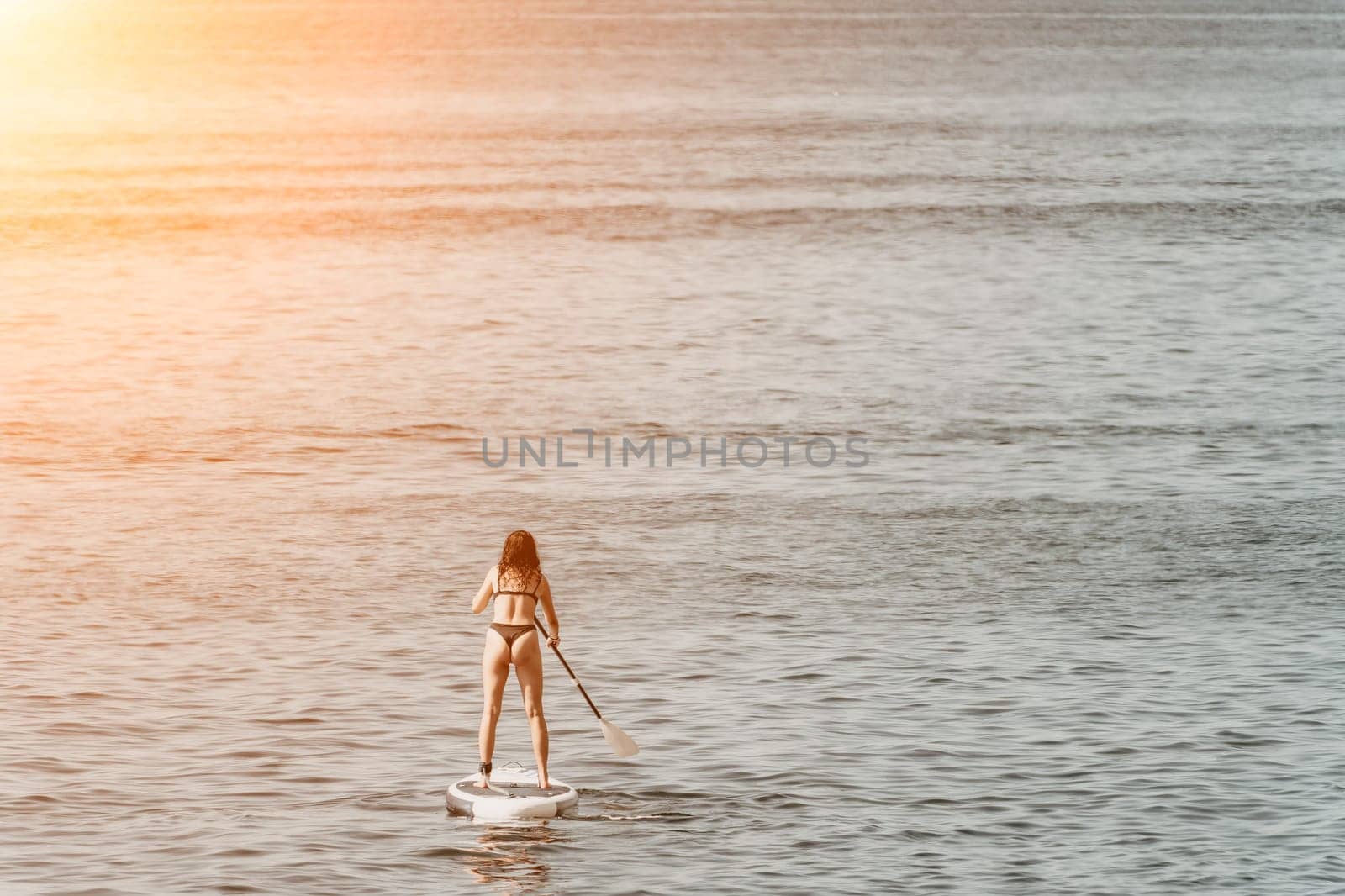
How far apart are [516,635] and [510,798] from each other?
1246mm

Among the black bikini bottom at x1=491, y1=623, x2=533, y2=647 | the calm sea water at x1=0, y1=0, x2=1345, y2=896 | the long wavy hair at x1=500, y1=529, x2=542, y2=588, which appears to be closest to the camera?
the long wavy hair at x1=500, y1=529, x2=542, y2=588

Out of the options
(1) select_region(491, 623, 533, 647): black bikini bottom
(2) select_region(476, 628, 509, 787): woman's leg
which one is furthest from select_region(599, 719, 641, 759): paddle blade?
(1) select_region(491, 623, 533, 647): black bikini bottom

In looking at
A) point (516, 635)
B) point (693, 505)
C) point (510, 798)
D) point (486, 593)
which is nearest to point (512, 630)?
point (516, 635)

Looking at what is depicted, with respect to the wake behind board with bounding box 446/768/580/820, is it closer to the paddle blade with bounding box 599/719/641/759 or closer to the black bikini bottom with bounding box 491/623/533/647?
the paddle blade with bounding box 599/719/641/759

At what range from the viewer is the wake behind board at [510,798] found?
17422 millimetres

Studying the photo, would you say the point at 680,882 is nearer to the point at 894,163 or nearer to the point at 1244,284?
the point at 1244,284

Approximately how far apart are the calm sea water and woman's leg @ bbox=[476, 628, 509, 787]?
2.30 ft

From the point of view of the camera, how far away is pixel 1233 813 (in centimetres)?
1795

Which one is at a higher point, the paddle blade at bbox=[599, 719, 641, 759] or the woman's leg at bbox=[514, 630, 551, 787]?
the woman's leg at bbox=[514, 630, 551, 787]

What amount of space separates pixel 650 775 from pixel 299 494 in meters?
11.9

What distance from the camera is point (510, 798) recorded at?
17.5 m

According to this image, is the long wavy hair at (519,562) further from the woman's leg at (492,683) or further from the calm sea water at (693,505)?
the calm sea water at (693,505)

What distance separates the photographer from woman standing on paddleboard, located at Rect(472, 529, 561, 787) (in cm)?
1723

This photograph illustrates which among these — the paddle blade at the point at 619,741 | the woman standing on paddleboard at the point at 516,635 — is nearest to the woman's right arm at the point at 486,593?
the woman standing on paddleboard at the point at 516,635
